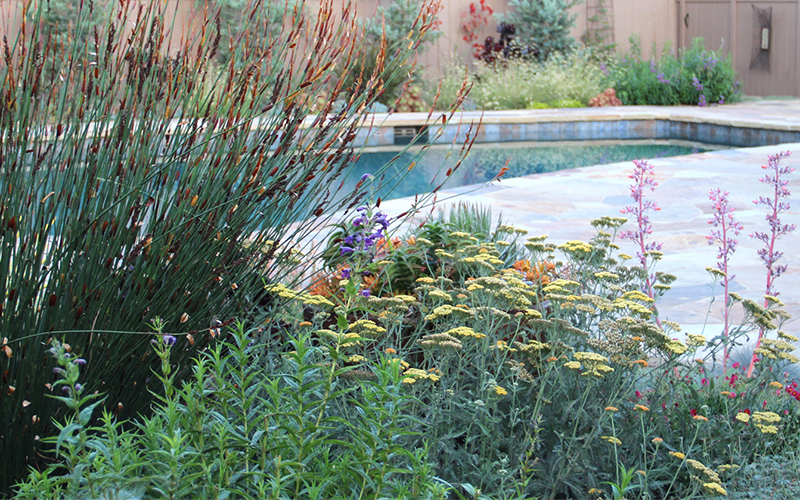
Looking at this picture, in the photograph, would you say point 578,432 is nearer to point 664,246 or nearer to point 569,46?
point 664,246

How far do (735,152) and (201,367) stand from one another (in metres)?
7.31

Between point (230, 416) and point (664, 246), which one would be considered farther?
point (664, 246)

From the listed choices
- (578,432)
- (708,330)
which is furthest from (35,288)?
(708,330)

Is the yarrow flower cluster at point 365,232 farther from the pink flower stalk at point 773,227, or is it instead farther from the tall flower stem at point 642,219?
the pink flower stalk at point 773,227

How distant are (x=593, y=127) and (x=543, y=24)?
394cm

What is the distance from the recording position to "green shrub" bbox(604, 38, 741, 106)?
1184 cm

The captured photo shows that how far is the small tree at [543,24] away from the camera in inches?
510

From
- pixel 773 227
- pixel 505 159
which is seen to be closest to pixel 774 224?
pixel 773 227

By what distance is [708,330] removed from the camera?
292cm

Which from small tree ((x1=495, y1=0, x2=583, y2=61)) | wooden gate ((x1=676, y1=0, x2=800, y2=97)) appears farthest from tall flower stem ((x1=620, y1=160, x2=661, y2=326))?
wooden gate ((x1=676, y1=0, x2=800, y2=97))

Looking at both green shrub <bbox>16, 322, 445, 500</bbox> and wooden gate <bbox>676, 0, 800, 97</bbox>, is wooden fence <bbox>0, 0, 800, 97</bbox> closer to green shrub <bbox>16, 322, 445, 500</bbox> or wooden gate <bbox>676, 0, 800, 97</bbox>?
wooden gate <bbox>676, 0, 800, 97</bbox>

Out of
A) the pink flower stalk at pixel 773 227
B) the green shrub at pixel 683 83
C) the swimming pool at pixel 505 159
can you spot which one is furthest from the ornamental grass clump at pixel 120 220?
the green shrub at pixel 683 83

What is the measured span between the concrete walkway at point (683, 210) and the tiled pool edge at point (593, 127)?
1868 millimetres

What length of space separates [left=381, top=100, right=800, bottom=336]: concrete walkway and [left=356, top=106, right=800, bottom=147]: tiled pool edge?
73.5 inches
